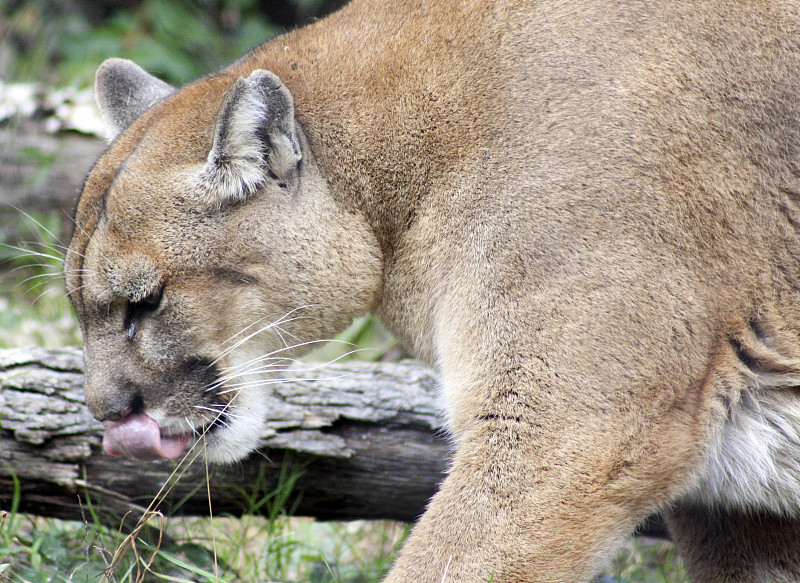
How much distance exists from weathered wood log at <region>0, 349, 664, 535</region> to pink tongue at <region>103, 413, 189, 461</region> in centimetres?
32

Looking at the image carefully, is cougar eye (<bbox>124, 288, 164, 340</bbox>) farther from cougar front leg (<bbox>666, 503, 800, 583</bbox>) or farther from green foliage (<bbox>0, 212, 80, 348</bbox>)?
cougar front leg (<bbox>666, 503, 800, 583</bbox>)

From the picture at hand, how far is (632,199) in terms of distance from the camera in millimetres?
2852

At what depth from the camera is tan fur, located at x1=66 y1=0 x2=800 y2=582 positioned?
277 centimetres

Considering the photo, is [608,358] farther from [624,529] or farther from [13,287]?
[13,287]

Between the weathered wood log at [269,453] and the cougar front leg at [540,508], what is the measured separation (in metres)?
1.12

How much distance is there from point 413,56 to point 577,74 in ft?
2.13

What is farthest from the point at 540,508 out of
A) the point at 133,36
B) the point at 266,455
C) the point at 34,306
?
the point at 133,36

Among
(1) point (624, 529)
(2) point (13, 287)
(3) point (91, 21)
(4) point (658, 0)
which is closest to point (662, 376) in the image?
(1) point (624, 529)

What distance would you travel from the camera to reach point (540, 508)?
8.98 ft

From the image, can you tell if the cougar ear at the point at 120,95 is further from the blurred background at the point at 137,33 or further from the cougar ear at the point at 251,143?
the blurred background at the point at 137,33

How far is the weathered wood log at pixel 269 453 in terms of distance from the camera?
3771 millimetres

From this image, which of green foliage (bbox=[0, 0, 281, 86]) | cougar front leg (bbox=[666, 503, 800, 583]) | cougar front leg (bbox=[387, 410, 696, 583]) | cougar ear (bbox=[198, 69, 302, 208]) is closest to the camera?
cougar front leg (bbox=[387, 410, 696, 583])

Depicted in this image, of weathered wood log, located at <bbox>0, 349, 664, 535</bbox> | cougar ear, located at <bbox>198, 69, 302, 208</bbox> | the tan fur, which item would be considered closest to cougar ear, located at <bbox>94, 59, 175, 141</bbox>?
the tan fur

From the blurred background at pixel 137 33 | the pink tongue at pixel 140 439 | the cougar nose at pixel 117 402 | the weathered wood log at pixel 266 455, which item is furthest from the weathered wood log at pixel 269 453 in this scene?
the blurred background at pixel 137 33
